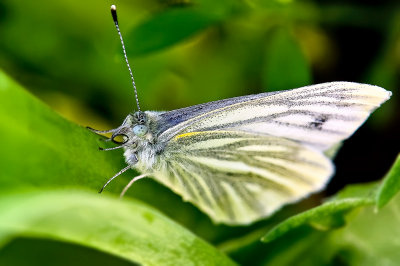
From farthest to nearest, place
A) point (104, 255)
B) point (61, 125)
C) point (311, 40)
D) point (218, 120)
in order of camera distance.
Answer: point (311, 40) < point (218, 120) < point (104, 255) < point (61, 125)

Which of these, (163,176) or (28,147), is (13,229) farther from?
(163,176)

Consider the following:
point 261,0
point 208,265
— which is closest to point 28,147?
point 208,265

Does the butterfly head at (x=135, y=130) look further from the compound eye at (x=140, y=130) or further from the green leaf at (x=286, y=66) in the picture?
the green leaf at (x=286, y=66)

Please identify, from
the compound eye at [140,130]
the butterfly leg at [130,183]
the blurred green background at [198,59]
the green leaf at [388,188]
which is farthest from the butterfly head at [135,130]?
the green leaf at [388,188]

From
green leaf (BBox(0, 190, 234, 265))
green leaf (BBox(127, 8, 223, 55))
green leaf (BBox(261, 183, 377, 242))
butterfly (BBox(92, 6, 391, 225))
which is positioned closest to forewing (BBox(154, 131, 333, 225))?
butterfly (BBox(92, 6, 391, 225))

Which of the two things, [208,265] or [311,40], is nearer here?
[208,265]

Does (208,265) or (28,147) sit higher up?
(28,147)

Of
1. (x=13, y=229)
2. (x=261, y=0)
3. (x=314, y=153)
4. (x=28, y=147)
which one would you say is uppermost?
(x=261, y=0)

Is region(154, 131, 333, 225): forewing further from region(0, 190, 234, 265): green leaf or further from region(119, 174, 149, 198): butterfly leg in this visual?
region(0, 190, 234, 265): green leaf
